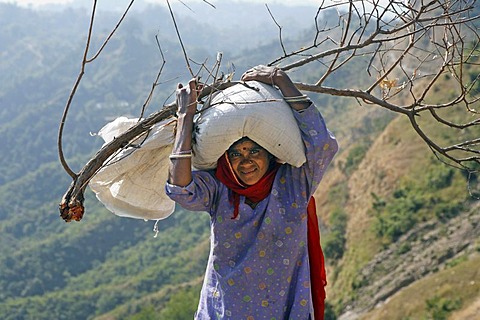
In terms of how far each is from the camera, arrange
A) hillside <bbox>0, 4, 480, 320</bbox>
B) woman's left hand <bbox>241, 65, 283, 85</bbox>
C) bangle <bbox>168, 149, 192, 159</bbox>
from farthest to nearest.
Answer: hillside <bbox>0, 4, 480, 320</bbox> < woman's left hand <bbox>241, 65, 283, 85</bbox> < bangle <bbox>168, 149, 192, 159</bbox>

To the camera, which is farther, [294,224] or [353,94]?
[353,94]

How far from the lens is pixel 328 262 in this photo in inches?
878

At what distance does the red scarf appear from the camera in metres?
1.68

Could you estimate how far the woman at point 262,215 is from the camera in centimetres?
167

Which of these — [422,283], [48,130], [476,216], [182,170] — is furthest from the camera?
[48,130]

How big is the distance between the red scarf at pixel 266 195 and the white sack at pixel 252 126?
0.19 ft

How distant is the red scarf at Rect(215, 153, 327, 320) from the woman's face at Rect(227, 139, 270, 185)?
0.6 inches

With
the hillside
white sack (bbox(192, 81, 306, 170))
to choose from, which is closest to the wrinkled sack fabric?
white sack (bbox(192, 81, 306, 170))

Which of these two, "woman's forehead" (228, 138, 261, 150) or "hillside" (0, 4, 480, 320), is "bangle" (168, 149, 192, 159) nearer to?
"woman's forehead" (228, 138, 261, 150)

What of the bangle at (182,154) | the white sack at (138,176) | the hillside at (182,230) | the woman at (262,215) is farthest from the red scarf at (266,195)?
the hillside at (182,230)

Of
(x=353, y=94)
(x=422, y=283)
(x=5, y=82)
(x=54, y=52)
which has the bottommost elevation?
(x=353, y=94)

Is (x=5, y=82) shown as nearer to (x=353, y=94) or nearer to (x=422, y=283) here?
(x=422, y=283)

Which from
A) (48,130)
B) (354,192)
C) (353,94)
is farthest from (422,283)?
(48,130)

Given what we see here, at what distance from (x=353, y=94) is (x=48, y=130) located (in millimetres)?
91389
